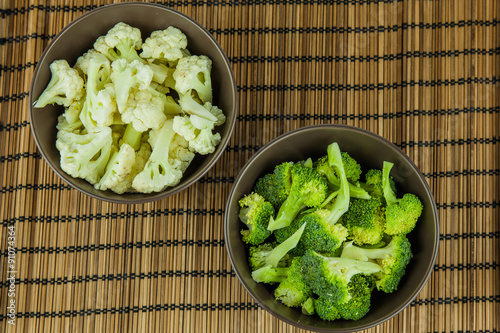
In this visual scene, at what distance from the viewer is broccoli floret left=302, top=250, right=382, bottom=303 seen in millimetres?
1269

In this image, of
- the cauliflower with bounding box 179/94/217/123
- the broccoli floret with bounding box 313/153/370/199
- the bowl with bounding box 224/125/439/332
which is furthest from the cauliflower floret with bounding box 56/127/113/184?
the broccoli floret with bounding box 313/153/370/199

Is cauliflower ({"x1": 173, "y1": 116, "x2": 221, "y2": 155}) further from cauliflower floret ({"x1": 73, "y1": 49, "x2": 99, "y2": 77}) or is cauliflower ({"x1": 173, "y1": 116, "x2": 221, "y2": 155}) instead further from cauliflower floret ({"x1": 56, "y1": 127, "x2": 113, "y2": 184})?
cauliflower floret ({"x1": 73, "y1": 49, "x2": 99, "y2": 77})

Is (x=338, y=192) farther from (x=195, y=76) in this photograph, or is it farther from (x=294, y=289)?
(x=195, y=76)

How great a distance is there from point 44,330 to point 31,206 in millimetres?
423

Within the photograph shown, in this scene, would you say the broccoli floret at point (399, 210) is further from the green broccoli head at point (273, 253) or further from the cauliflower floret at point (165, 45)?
the cauliflower floret at point (165, 45)

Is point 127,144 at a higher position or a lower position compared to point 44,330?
higher

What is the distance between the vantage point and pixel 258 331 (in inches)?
60.4

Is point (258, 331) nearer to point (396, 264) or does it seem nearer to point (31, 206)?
point (396, 264)

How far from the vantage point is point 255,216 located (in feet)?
4.46

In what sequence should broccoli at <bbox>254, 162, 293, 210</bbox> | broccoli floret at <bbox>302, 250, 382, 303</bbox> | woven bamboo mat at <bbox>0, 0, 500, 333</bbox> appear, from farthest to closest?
1. woven bamboo mat at <bbox>0, 0, 500, 333</bbox>
2. broccoli at <bbox>254, 162, 293, 210</bbox>
3. broccoli floret at <bbox>302, 250, 382, 303</bbox>

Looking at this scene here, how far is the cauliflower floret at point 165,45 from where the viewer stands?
1.39 metres

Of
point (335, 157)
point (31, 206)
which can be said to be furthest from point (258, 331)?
point (31, 206)

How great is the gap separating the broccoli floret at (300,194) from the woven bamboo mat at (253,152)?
0.26 m

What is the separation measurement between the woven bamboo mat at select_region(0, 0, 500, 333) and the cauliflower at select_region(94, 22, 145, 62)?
0.95 feet
